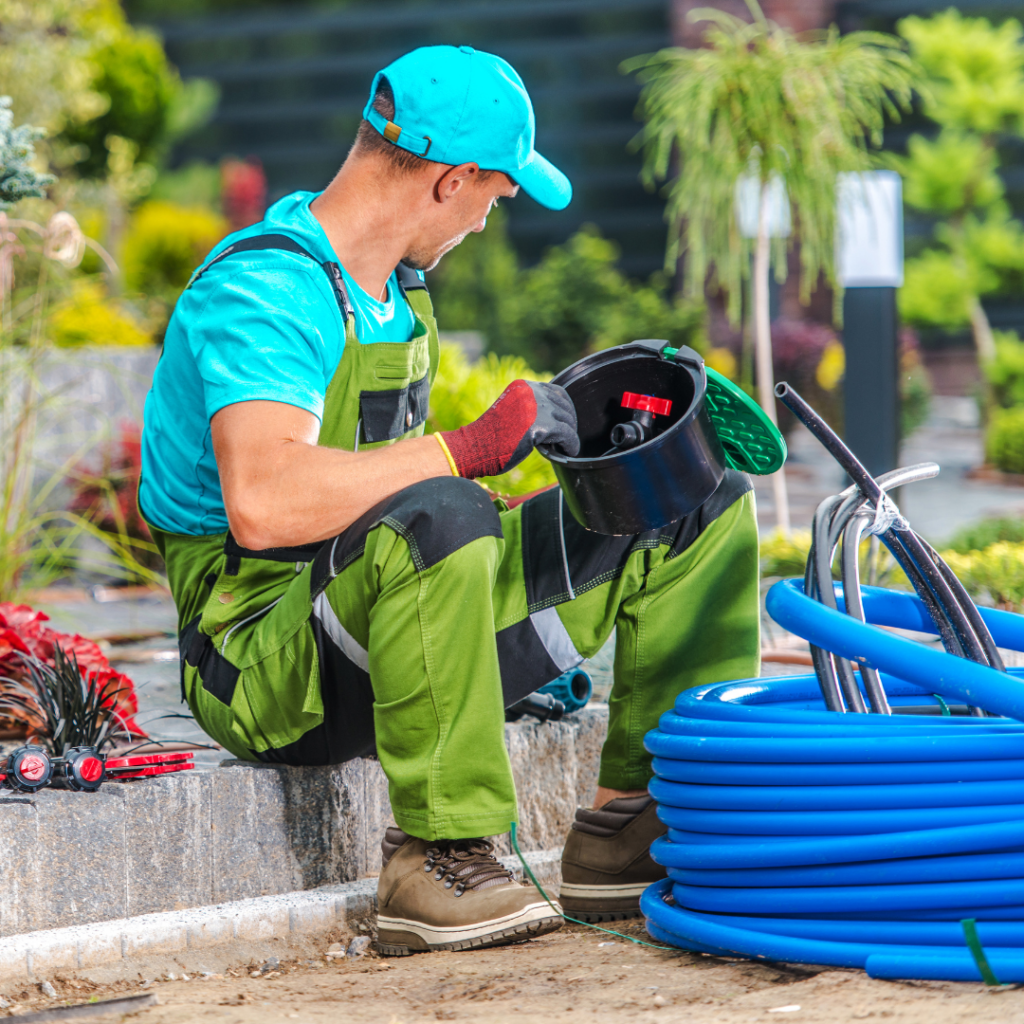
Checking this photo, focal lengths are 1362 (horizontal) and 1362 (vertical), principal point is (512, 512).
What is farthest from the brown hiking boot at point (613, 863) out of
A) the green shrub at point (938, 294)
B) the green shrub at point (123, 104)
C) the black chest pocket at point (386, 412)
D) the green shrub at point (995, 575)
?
the green shrub at point (123, 104)

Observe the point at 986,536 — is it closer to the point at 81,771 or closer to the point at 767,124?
the point at 767,124

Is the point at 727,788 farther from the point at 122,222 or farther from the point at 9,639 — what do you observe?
the point at 122,222

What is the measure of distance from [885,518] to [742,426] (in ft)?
0.95

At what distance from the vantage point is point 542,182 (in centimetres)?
235

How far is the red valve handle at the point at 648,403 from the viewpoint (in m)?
2.25

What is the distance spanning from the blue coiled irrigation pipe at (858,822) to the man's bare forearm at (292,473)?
57 centimetres

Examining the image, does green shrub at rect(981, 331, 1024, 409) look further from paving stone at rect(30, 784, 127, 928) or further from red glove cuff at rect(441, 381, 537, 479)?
paving stone at rect(30, 784, 127, 928)

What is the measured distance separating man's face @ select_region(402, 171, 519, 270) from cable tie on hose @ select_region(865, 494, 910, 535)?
Answer: 2.64 ft

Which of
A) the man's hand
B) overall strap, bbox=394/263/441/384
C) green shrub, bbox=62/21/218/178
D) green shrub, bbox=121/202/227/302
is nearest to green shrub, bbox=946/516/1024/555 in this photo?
overall strap, bbox=394/263/441/384

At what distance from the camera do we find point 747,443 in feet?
7.38

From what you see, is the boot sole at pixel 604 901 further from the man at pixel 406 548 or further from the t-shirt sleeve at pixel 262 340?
the t-shirt sleeve at pixel 262 340

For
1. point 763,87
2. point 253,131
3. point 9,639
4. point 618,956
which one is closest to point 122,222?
point 253,131

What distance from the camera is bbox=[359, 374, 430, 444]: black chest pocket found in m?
2.28

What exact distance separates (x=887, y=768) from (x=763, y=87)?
3736 millimetres
